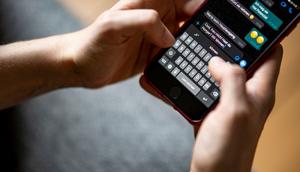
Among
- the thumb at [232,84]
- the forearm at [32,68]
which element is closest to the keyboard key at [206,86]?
the thumb at [232,84]

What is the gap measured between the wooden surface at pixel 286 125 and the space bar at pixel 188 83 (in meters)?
0.27

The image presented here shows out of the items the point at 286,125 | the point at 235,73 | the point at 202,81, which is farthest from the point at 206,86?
the point at 286,125

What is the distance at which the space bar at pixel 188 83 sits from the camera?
0.79m

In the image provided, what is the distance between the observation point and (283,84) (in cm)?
100

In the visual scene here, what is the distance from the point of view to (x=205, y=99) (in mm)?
780

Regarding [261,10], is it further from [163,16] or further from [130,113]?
[130,113]

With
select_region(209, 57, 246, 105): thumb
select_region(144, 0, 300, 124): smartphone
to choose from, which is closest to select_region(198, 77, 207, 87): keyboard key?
select_region(144, 0, 300, 124): smartphone

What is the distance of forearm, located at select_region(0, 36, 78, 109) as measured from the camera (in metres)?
0.84

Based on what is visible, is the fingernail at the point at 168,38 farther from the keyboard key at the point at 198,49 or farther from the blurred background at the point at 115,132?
the blurred background at the point at 115,132

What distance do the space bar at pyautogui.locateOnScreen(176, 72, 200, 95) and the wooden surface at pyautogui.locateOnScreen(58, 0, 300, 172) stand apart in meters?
0.27

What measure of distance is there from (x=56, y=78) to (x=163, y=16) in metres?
0.21

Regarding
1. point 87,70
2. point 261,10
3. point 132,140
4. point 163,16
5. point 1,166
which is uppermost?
point 261,10

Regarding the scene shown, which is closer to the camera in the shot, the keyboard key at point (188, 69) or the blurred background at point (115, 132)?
the keyboard key at point (188, 69)

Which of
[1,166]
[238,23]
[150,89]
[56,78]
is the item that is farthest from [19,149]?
[238,23]
